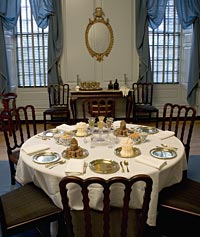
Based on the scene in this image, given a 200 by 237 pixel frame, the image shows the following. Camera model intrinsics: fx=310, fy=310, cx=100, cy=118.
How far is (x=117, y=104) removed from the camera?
20.3 ft

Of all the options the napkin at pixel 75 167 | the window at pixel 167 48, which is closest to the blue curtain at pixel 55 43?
the window at pixel 167 48

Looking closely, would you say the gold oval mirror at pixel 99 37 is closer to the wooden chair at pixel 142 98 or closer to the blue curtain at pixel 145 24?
the blue curtain at pixel 145 24

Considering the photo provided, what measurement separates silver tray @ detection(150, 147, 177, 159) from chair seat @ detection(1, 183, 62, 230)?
81 centimetres

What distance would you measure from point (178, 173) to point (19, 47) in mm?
4700

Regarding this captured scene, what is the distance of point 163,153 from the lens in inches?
93.3

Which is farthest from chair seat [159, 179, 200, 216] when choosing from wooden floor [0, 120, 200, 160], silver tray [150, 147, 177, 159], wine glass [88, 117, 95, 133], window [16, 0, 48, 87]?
window [16, 0, 48, 87]

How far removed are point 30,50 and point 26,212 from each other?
4595mm

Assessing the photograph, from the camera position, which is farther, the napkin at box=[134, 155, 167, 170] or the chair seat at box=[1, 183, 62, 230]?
the napkin at box=[134, 155, 167, 170]

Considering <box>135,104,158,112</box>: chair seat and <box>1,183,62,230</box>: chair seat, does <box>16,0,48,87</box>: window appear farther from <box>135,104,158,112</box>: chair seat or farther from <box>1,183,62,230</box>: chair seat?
<box>1,183,62,230</box>: chair seat

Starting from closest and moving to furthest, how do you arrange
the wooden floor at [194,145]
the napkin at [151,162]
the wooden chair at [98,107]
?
the napkin at [151,162] → the wooden chair at [98,107] → the wooden floor at [194,145]

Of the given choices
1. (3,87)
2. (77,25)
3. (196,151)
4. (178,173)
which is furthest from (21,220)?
(77,25)

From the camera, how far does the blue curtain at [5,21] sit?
565 centimetres

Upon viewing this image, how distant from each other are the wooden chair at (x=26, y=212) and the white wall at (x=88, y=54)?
156 inches

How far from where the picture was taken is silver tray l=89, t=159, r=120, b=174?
205 cm
